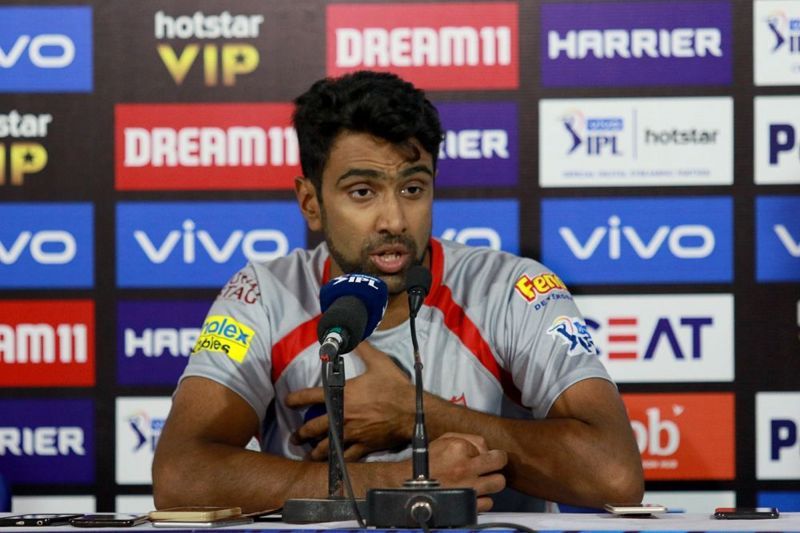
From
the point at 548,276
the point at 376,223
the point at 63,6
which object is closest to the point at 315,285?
the point at 376,223

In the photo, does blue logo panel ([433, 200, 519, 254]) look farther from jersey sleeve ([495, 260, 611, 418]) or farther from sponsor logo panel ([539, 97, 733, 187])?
jersey sleeve ([495, 260, 611, 418])

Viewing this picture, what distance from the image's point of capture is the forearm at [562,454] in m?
2.06

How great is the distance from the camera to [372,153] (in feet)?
7.49

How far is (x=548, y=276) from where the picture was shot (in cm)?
244

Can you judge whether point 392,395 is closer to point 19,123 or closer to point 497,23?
point 497,23

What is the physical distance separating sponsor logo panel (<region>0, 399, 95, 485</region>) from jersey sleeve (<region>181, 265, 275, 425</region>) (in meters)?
0.71

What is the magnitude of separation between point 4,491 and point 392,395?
1.12 m

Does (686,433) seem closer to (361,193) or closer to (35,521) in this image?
(361,193)

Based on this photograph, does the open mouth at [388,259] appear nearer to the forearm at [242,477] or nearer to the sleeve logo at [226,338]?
the sleeve logo at [226,338]

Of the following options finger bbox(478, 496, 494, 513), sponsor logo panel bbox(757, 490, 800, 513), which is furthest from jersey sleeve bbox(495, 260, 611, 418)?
sponsor logo panel bbox(757, 490, 800, 513)

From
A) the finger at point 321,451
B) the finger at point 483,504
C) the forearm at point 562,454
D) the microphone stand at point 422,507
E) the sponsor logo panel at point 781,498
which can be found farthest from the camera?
the sponsor logo panel at point 781,498

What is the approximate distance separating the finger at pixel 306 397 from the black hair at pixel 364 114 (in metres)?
0.43

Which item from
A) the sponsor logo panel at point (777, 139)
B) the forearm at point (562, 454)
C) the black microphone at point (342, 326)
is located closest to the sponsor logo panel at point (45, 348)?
the forearm at point (562, 454)

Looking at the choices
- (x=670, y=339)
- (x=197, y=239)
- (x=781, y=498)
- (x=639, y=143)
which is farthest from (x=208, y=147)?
(x=781, y=498)
